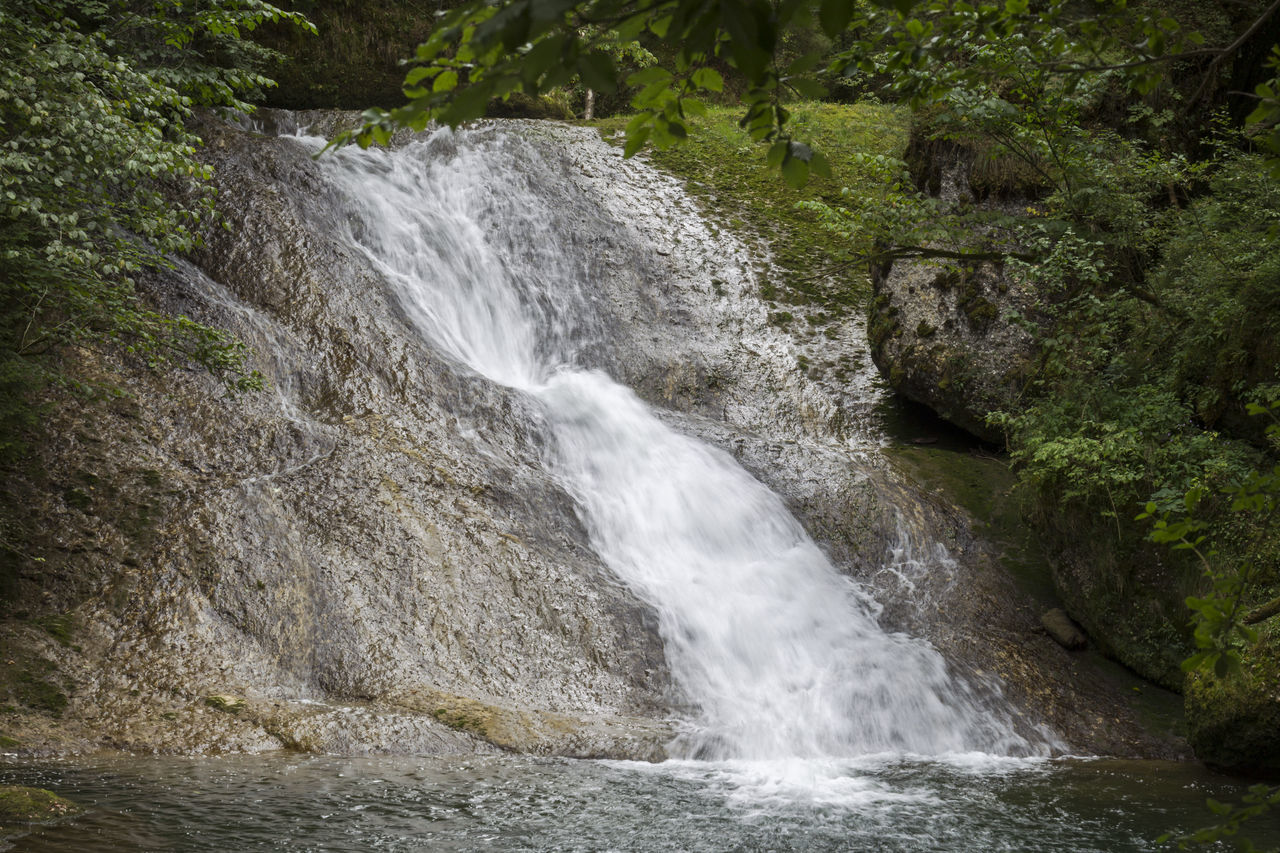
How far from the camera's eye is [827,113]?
2130 centimetres

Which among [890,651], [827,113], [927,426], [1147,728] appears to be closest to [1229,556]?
[1147,728]

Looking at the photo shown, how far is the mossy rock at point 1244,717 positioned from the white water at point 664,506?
159 centimetres

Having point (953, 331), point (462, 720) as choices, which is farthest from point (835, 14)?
Result: point (953, 331)

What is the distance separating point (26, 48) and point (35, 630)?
15.3 ft

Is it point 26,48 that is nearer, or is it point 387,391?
point 26,48

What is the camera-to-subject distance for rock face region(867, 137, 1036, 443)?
11.4 metres

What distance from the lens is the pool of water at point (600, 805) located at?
511cm

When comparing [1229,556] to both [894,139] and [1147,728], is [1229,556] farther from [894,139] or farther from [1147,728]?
[894,139]

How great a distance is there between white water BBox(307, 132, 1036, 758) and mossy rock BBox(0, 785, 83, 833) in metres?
4.49

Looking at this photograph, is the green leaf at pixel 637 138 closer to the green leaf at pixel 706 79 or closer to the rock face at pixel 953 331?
the green leaf at pixel 706 79

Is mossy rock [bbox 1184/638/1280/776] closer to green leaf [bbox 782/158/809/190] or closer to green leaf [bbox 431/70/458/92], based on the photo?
green leaf [bbox 782/158/809/190]

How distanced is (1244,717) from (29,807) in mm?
8530

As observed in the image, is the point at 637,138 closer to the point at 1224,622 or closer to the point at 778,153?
the point at 778,153

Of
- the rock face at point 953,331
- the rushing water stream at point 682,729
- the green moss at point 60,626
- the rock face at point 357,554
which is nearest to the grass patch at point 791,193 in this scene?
the rock face at point 953,331
